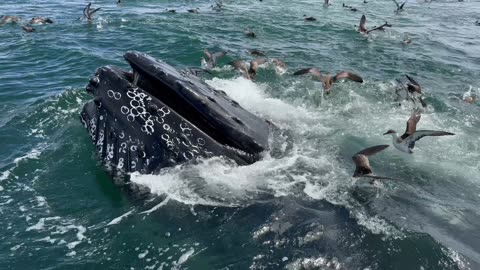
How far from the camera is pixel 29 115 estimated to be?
34.7ft

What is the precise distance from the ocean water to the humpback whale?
26 cm

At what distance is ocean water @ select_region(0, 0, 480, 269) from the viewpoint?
577cm

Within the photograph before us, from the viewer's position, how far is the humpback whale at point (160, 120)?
6266 mm

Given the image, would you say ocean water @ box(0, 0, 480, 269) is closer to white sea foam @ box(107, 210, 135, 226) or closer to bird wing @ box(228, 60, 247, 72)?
white sea foam @ box(107, 210, 135, 226)

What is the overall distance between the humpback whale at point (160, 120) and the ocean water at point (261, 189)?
0.26 m

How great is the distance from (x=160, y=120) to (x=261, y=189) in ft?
6.20

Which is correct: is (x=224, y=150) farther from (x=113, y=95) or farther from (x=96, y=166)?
(x=96, y=166)

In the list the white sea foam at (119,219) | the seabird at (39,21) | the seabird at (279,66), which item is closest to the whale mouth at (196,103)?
the white sea foam at (119,219)

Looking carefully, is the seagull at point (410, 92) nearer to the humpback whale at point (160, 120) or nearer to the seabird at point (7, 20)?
the humpback whale at point (160, 120)

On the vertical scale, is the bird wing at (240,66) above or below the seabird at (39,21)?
below

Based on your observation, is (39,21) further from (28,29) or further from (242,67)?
(242,67)

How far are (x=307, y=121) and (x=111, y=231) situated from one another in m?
5.60

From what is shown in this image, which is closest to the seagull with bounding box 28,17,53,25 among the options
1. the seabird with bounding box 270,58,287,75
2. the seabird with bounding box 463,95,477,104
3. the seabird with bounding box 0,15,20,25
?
the seabird with bounding box 0,15,20,25

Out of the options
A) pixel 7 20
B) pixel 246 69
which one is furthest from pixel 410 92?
pixel 7 20
